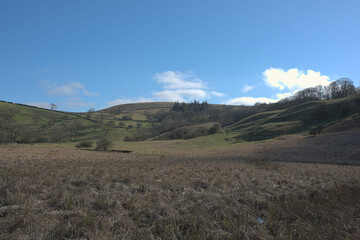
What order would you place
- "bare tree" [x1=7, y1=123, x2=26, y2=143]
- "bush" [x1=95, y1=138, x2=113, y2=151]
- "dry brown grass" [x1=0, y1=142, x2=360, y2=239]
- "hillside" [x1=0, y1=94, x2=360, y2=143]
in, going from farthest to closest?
"hillside" [x1=0, y1=94, x2=360, y2=143] < "bare tree" [x1=7, y1=123, x2=26, y2=143] < "bush" [x1=95, y1=138, x2=113, y2=151] < "dry brown grass" [x1=0, y1=142, x2=360, y2=239]

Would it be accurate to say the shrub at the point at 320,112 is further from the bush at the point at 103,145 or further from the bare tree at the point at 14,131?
the bare tree at the point at 14,131

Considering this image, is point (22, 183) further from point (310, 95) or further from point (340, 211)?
point (310, 95)

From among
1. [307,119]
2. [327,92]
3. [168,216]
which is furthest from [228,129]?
[168,216]

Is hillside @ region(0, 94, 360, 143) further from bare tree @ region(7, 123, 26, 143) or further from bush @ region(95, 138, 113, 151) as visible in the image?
bush @ region(95, 138, 113, 151)

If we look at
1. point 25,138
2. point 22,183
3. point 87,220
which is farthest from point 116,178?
point 25,138

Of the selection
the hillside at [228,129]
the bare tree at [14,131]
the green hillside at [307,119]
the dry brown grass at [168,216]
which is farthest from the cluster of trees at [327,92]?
the bare tree at [14,131]

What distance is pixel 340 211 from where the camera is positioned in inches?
221

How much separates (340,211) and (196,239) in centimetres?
437

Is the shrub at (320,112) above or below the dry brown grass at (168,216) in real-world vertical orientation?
above

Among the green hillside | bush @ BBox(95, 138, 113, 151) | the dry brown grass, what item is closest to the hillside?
the green hillside

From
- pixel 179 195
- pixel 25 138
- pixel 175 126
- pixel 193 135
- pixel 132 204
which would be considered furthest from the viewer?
pixel 175 126

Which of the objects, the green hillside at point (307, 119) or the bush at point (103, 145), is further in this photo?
the green hillside at point (307, 119)

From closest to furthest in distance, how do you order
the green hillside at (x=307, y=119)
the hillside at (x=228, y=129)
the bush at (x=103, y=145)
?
the bush at (x=103, y=145), the hillside at (x=228, y=129), the green hillside at (x=307, y=119)

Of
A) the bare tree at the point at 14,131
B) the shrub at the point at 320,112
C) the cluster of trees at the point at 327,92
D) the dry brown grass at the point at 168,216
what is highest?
the cluster of trees at the point at 327,92
